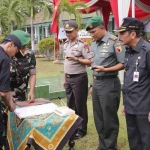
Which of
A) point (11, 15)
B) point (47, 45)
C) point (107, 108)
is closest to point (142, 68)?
point (107, 108)

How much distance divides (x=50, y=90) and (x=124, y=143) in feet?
9.47

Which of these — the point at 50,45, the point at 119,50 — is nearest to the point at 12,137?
the point at 119,50

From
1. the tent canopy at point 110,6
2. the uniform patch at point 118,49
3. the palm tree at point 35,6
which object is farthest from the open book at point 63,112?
the palm tree at point 35,6

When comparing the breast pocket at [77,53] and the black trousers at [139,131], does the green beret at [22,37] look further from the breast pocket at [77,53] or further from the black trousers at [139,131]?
the black trousers at [139,131]

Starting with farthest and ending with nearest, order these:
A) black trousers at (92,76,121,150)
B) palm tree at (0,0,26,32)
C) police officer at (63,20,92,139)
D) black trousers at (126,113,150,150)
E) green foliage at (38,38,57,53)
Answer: palm tree at (0,0,26,32)
green foliage at (38,38,57,53)
police officer at (63,20,92,139)
black trousers at (92,76,121,150)
black trousers at (126,113,150,150)

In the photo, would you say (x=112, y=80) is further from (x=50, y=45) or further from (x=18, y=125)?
(x=50, y=45)

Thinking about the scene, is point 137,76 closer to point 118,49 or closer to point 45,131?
point 118,49

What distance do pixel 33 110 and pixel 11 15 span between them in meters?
18.2

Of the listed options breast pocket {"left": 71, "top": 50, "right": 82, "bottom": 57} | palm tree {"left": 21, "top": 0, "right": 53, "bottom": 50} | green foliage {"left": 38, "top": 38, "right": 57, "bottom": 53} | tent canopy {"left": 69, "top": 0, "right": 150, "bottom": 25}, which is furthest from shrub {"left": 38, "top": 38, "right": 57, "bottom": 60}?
breast pocket {"left": 71, "top": 50, "right": 82, "bottom": 57}

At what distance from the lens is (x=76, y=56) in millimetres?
3668

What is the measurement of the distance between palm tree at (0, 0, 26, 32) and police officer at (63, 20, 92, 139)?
16.3 meters

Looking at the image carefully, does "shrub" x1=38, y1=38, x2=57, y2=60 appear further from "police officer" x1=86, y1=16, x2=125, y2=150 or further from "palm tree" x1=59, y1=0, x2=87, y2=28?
"police officer" x1=86, y1=16, x2=125, y2=150

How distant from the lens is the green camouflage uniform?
3082 mm

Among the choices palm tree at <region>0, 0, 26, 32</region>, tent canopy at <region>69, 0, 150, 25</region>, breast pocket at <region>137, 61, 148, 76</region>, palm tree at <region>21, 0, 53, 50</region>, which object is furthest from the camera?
palm tree at <region>0, 0, 26, 32</region>
